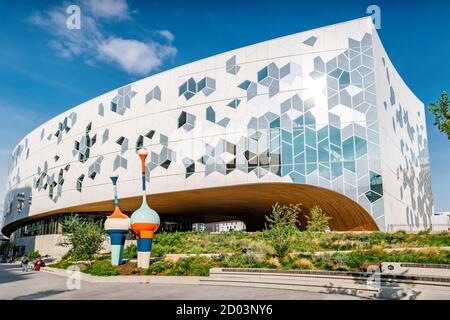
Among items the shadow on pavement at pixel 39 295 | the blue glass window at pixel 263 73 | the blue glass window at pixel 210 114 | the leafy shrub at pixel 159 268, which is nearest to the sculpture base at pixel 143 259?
the leafy shrub at pixel 159 268

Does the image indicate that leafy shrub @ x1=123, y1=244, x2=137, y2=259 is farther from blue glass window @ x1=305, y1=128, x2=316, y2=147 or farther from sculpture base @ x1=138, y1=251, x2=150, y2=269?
blue glass window @ x1=305, y1=128, x2=316, y2=147

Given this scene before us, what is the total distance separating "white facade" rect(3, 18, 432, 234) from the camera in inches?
1249

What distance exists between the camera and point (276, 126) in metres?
34.0

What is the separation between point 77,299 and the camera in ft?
43.6

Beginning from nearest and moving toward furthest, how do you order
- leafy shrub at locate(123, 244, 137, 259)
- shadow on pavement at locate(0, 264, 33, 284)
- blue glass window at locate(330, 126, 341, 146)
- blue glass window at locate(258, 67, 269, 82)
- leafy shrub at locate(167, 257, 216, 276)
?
leafy shrub at locate(167, 257, 216, 276) < shadow on pavement at locate(0, 264, 33, 284) < leafy shrub at locate(123, 244, 137, 259) < blue glass window at locate(330, 126, 341, 146) < blue glass window at locate(258, 67, 269, 82)

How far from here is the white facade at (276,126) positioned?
31719 millimetres

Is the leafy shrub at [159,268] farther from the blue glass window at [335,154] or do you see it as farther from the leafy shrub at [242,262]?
the blue glass window at [335,154]

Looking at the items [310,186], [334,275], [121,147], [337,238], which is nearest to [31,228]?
[121,147]

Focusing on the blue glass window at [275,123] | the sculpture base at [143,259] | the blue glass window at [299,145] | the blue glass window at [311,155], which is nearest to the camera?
the sculpture base at [143,259]

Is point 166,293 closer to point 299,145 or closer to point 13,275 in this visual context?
point 13,275

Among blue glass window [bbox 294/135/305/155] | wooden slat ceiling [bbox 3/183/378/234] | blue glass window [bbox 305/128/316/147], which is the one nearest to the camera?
wooden slat ceiling [bbox 3/183/378/234]

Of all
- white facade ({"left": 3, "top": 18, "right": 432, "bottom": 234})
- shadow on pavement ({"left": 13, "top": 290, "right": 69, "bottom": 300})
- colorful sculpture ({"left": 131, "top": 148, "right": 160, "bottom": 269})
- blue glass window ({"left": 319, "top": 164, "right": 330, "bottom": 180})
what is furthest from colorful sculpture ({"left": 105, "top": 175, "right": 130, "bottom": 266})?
blue glass window ({"left": 319, "top": 164, "right": 330, "bottom": 180})

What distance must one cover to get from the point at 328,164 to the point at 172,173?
1433 centimetres
